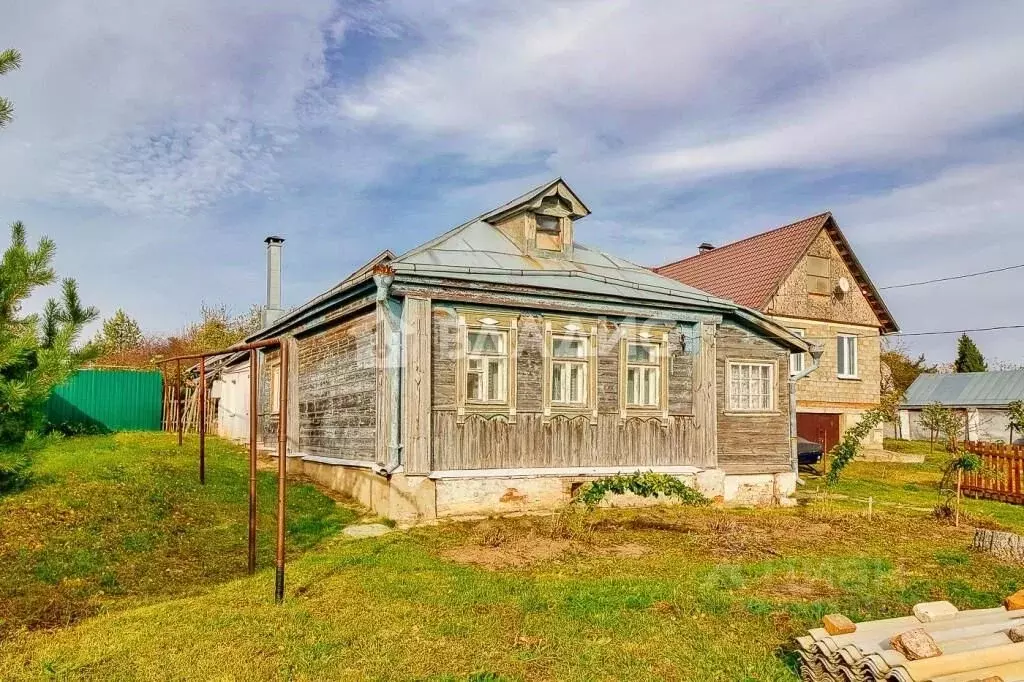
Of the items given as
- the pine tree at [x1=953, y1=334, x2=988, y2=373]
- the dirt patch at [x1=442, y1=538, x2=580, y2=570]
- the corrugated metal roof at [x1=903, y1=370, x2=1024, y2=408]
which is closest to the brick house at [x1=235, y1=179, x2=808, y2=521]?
the dirt patch at [x1=442, y1=538, x2=580, y2=570]

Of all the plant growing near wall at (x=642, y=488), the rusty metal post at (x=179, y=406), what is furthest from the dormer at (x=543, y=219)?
the rusty metal post at (x=179, y=406)

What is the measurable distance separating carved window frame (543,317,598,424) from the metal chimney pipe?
9.70 m

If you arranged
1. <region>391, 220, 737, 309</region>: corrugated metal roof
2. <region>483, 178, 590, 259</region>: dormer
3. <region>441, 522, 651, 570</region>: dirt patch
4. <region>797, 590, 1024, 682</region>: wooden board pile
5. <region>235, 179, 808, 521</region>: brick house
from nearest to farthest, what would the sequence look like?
1. <region>797, 590, 1024, 682</region>: wooden board pile
2. <region>441, 522, 651, 570</region>: dirt patch
3. <region>235, 179, 808, 521</region>: brick house
4. <region>391, 220, 737, 309</region>: corrugated metal roof
5. <region>483, 178, 590, 259</region>: dormer

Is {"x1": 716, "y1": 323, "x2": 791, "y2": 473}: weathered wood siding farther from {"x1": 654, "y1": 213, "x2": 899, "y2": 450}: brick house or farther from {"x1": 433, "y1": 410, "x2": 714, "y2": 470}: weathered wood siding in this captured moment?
{"x1": 654, "y1": 213, "x2": 899, "y2": 450}: brick house

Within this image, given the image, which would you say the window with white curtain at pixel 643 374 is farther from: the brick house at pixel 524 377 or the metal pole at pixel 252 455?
the metal pole at pixel 252 455

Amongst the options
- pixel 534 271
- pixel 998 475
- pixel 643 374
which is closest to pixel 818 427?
pixel 998 475

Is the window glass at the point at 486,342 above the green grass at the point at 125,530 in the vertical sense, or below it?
above

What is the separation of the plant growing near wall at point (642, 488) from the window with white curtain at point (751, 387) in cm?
230

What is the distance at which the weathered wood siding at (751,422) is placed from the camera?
52.2 feet

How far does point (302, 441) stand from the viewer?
56.2 feet

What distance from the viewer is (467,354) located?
1298 cm

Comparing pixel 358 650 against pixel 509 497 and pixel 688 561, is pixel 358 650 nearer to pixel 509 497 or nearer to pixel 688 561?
pixel 688 561

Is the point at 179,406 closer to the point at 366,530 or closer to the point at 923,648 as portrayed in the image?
the point at 366,530

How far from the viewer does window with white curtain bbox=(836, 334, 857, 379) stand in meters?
28.4
